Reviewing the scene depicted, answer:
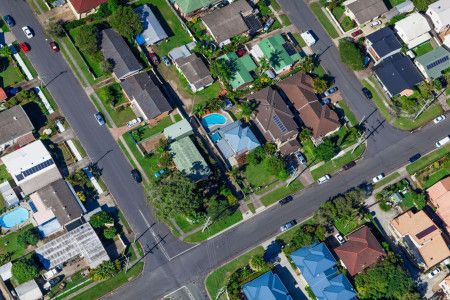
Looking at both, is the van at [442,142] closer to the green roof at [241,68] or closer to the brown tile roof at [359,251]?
the brown tile roof at [359,251]

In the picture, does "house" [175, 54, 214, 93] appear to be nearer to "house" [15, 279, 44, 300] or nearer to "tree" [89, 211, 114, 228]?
"tree" [89, 211, 114, 228]

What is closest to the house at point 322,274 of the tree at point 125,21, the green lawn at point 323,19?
the green lawn at point 323,19

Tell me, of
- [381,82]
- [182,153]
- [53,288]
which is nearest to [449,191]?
[381,82]

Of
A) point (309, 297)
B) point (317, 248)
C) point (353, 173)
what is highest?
point (353, 173)

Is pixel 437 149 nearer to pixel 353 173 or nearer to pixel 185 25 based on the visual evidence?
pixel 353 173

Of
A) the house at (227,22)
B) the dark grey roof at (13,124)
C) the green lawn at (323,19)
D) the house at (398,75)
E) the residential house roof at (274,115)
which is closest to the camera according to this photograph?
the dark grey roof at (13,124)

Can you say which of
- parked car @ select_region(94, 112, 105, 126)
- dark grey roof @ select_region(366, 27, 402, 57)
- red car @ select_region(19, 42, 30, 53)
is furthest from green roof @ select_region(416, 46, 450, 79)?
red car @ select_region(19, 42, 30, 53)
